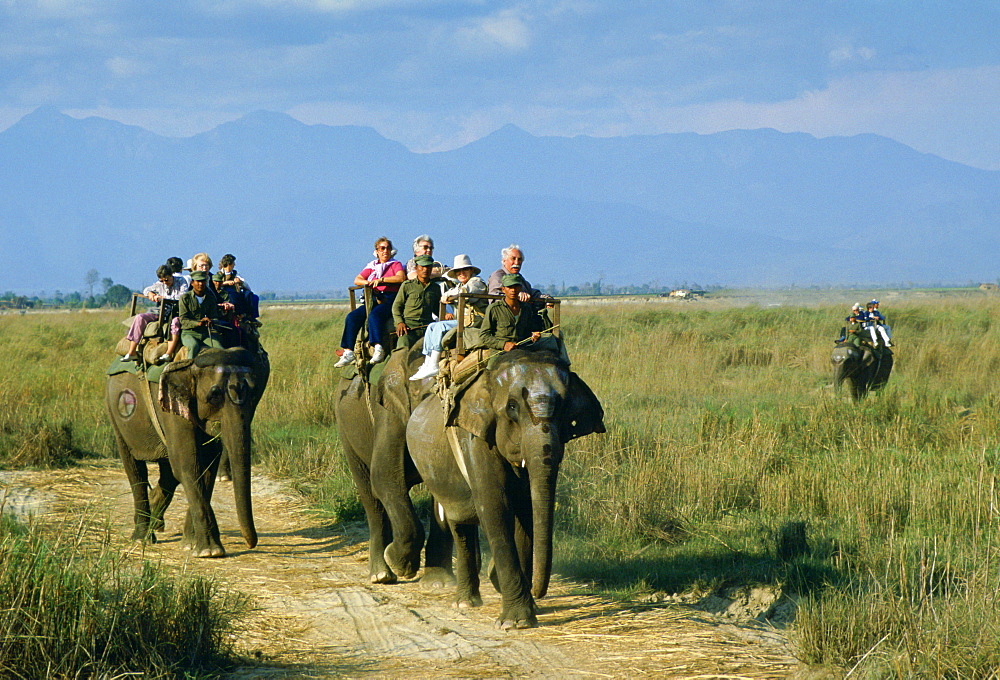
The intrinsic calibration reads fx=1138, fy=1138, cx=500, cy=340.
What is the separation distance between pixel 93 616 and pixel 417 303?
424 cm

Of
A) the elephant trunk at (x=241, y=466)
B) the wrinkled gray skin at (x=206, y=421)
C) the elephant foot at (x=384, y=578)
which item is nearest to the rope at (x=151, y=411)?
the wrinkled gray skin at (x=206, y=421)

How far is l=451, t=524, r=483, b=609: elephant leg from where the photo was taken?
8148 mm

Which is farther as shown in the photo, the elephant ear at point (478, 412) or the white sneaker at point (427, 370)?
the white sneaker at point (427, 370)

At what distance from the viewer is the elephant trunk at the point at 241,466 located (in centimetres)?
957

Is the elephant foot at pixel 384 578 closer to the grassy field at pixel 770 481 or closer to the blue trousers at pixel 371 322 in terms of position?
the grassy field at pixel 770 481

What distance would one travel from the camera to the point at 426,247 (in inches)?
391

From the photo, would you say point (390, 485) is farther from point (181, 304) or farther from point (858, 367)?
point (858, 367)

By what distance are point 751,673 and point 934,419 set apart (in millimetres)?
10233

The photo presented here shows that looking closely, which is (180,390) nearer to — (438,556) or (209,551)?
(209,551)

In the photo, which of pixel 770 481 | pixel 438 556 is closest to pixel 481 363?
pixel 438 556

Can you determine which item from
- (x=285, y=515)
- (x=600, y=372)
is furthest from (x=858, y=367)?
(x=285, y=515)

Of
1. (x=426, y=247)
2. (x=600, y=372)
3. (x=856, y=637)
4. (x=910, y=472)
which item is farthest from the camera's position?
(x=600, y=372)

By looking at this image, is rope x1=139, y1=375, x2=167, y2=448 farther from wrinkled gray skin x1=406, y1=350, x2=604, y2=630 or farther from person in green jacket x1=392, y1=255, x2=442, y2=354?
wrinkled gray skin x1=406, y1=350, x2=604, y2=630

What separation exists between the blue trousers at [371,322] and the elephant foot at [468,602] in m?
2.42
